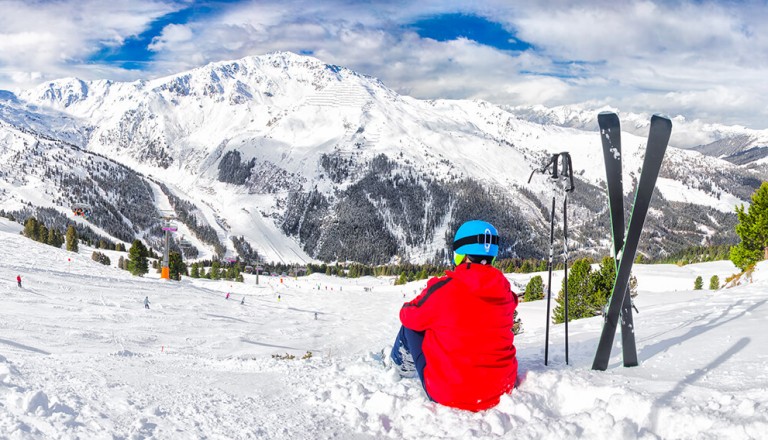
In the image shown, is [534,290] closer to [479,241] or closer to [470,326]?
[479,241]

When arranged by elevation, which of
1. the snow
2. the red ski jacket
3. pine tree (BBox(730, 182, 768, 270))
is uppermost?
pine tree (BBox(730, 182, 768, 270))

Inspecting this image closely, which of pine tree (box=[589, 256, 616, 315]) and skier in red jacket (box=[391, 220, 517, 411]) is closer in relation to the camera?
skier in red jacket (box=[391, 220, 517, 411])

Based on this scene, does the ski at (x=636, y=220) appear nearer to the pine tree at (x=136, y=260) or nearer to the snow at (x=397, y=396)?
the snow at (x=397, y=396)

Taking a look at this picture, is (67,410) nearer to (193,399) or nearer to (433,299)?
(193,399)

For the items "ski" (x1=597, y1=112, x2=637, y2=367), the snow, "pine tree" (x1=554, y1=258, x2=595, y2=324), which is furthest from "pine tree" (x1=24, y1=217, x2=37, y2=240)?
"ski" (x1=597, y1=112, x2=637, y2=367)

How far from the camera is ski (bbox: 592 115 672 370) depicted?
6.71 metres

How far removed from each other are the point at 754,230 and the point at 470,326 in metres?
34.1

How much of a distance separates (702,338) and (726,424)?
4.66 m

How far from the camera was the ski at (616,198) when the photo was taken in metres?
6.98

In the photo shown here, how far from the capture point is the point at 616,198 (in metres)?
7.00

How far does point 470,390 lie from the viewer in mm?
5137

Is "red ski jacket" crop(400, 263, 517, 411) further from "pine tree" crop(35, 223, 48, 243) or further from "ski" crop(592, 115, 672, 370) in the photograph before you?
"pine tree" crop(35, 223, 48, 243)

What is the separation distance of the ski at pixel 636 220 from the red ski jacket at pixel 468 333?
2.46m

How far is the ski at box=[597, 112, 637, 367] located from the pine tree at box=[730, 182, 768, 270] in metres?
29.6
